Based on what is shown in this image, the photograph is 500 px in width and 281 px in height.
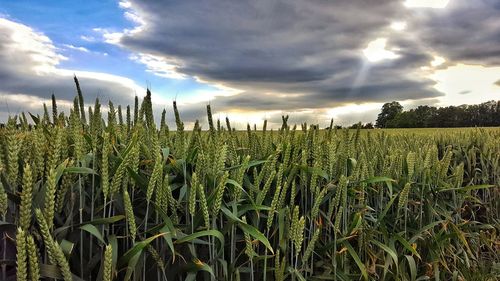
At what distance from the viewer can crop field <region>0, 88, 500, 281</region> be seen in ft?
6.06

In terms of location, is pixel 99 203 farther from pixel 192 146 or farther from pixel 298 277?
pixel 298 277

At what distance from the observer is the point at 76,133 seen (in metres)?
2.12

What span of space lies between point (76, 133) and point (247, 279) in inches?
44.4

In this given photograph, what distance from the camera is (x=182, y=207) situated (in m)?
2.30

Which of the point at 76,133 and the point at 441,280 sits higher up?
the point at 76,133

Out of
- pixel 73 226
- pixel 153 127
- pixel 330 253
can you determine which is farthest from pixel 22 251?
pixel 330 253

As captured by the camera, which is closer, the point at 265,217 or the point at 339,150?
the point at 265,217

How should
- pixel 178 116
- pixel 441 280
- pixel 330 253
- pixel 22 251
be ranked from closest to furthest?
1. pixel 22 251
2. pixel 178 116
3. pixel 330 253
4. pixel 441 280

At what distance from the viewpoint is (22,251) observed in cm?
145

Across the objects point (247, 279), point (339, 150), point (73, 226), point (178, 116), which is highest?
point (178, 116)

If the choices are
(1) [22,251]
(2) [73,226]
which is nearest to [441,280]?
(2) [73,226]

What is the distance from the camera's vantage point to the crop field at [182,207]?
1.85 meters

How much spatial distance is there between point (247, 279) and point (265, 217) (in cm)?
33

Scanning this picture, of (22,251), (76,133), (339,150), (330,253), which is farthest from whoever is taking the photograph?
(339,150)
